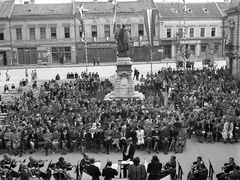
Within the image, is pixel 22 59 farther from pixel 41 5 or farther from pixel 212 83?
pixel 212 83

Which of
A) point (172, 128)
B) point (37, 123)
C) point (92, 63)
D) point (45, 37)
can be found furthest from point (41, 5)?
point (172, 128)

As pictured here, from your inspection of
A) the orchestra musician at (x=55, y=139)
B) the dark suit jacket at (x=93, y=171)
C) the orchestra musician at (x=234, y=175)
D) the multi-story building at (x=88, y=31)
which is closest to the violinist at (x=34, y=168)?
the dark suit jacket at (x=93, y=171)

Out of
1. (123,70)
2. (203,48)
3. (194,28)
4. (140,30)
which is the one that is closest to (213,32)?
(203,48)

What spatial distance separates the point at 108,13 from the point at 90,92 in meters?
31.1

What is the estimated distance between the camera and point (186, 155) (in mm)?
14383

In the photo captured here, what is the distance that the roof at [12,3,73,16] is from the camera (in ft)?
182

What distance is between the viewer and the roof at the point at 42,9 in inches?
2184

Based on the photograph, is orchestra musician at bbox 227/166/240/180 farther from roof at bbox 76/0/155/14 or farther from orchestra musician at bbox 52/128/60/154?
roof at bbox 76/0/155/14

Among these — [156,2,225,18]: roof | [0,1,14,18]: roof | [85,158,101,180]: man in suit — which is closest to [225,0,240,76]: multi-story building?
[156,2,225,18]: roof

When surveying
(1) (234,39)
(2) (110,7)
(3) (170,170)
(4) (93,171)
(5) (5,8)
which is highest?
(2) (110,7)

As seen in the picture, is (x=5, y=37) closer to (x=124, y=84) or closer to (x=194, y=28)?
(x=194, y=28)

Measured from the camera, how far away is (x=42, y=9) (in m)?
56.3

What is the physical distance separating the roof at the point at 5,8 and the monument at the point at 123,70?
121 ft

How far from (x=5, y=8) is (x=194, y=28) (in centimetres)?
3401
